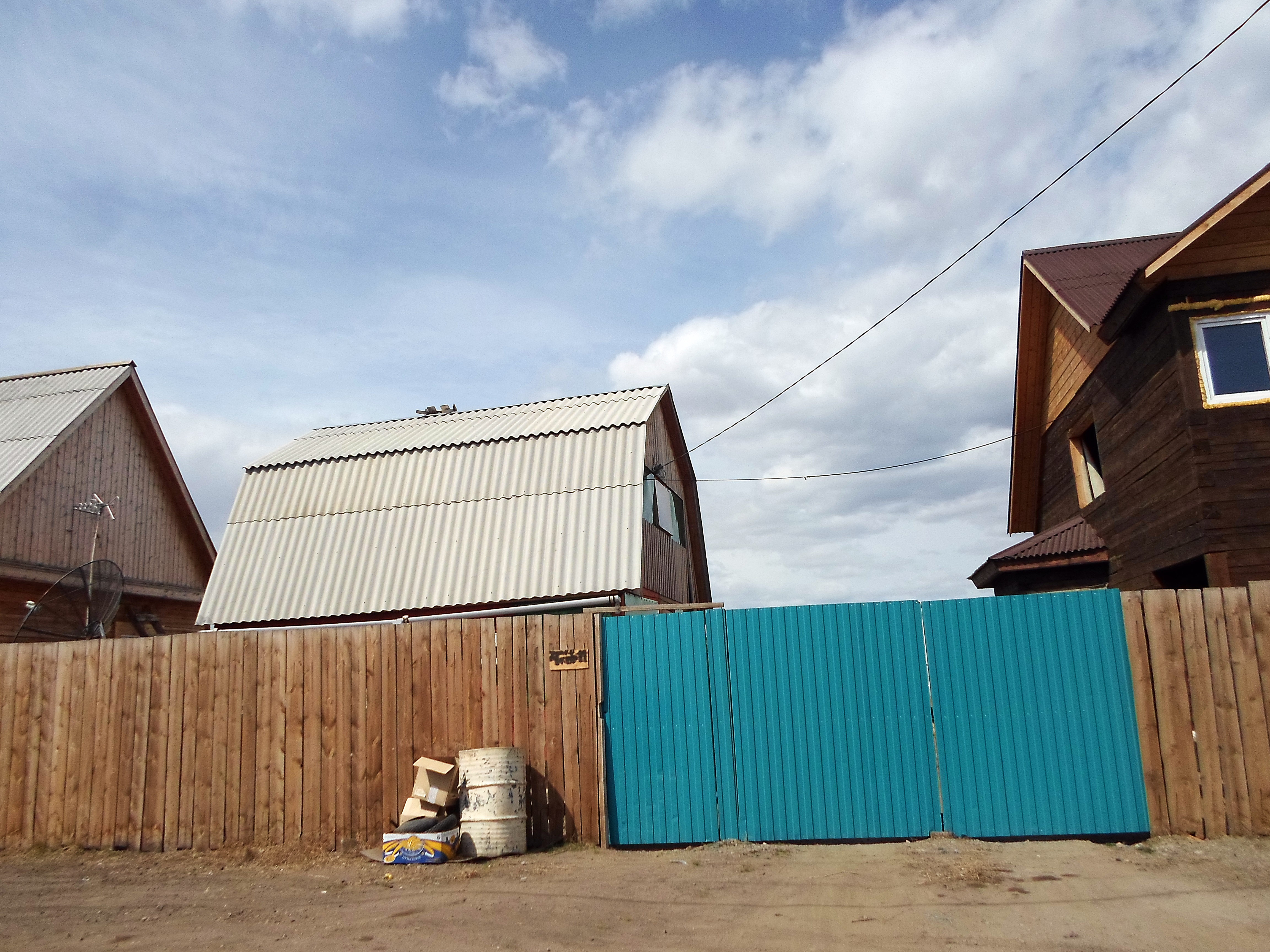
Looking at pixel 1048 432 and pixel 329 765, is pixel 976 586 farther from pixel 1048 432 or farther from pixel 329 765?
pixel 329 765

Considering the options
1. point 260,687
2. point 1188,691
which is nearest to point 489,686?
point 260,687

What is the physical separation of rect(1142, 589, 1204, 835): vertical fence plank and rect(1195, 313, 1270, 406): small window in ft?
11.6

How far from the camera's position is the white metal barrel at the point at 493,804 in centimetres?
848

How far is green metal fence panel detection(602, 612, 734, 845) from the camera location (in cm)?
870

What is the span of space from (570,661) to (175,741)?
4.07 meters

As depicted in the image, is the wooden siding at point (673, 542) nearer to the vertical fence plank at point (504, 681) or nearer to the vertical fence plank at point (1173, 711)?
the vertical fence plank at point (504, 681)

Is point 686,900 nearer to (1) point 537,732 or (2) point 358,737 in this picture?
(1) point 537,732

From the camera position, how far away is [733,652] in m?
8.90

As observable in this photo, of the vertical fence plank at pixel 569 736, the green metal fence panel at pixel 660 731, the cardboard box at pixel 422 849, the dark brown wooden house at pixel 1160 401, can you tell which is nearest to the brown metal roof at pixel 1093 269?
the dark brown wooden house at pixel 1160 401

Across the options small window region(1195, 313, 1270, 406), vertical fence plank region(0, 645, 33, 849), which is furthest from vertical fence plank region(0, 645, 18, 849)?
small window region(1195, 313, 1270, 406)

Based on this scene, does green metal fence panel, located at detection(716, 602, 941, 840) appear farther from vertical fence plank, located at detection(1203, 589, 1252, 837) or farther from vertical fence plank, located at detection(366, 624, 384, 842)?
vertical fence plank, located at detection(366, 624, 384, 842)

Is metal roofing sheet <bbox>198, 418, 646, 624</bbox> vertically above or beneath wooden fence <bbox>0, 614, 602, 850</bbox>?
above

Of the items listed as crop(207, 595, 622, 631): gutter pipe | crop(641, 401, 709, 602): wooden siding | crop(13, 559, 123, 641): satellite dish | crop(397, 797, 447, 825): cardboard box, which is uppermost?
crop(641, 401, 709, 602): wooden siding

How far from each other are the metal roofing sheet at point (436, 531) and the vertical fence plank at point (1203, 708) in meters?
6.86
